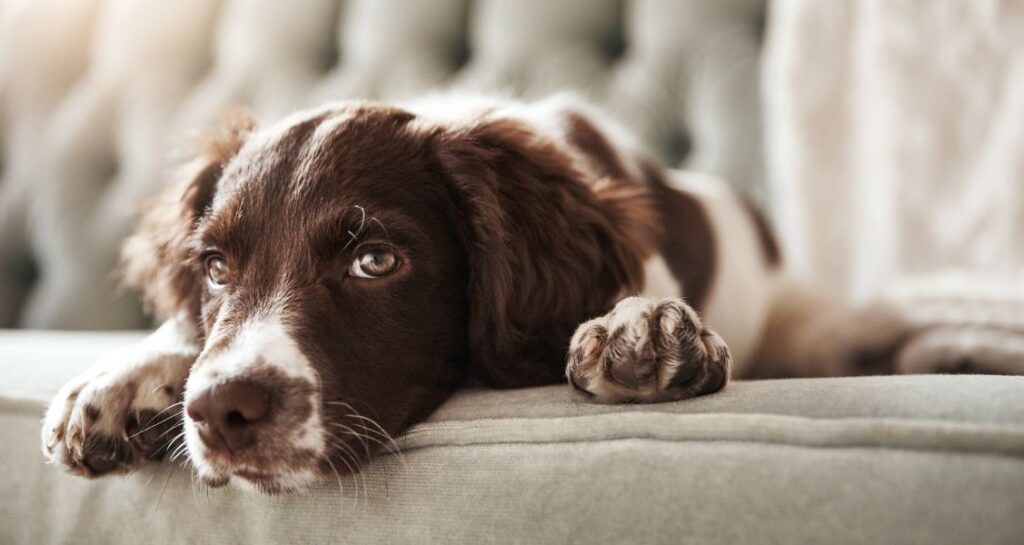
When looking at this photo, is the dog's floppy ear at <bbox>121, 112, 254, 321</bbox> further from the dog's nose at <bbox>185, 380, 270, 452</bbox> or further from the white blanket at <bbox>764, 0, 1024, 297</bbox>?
the white blanket at <bbox>764, 0, 1024, 297</bbox>

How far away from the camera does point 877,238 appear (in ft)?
7.77

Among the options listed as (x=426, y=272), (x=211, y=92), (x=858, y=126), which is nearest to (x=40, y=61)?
(x=211, y=92)

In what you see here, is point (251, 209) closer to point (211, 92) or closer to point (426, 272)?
point (426, 272)

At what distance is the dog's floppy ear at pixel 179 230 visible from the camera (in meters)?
1.74

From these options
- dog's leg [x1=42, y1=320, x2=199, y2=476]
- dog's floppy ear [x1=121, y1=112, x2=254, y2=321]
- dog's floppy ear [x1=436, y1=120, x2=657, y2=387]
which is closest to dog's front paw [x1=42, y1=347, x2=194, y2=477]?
dog's leg [x1=42, y1=320, x2=199, y2=476]

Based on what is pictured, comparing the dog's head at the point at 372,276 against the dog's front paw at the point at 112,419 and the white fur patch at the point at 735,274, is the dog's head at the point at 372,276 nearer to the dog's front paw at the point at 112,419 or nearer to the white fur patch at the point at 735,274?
the dog's front paw at the point at 112,419

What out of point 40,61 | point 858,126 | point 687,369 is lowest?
point 40,61

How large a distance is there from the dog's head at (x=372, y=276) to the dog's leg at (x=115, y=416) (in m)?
0.12

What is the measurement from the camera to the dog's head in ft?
3.92

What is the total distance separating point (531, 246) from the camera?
151cm

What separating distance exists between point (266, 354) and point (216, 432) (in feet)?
0.42

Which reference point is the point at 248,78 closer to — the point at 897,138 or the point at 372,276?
the point at 372,276

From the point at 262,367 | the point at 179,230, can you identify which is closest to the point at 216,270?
the point at 179,230

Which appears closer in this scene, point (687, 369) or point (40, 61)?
point (687, 369)
